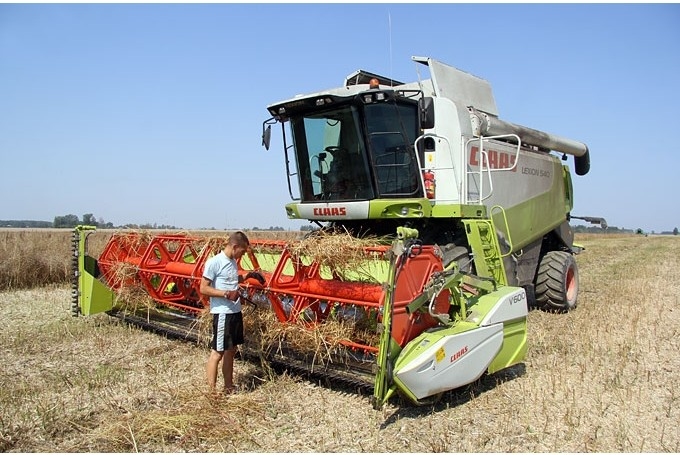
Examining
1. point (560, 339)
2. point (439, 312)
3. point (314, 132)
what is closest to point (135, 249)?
point (314, 132)

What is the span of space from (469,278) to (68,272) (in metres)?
8.27

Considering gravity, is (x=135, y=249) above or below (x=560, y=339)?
above

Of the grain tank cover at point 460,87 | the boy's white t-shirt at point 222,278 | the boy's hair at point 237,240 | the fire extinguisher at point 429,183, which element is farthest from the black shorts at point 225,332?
the grain tank cover at point 460,87

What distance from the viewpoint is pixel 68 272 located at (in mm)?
9977

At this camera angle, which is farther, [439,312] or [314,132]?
[314,132]

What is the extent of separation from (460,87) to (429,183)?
5.11 ft

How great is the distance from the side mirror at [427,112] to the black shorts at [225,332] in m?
2.61

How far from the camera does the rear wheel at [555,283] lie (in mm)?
7086

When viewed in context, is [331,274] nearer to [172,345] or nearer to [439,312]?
[439,312]

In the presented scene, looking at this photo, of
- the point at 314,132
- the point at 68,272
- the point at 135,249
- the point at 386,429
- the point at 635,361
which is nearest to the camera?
the point at 386,429

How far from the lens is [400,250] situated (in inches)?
138

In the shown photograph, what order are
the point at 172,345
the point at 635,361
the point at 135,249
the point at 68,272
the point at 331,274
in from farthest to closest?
the point at 68,272
the point at 135,249
the point at 172,345
the point at 635,361
the point at 331,274

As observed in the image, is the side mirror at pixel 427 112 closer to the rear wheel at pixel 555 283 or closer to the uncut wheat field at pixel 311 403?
the uncut wheat field at pixel 311 403

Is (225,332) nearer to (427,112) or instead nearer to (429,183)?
(429,183)
